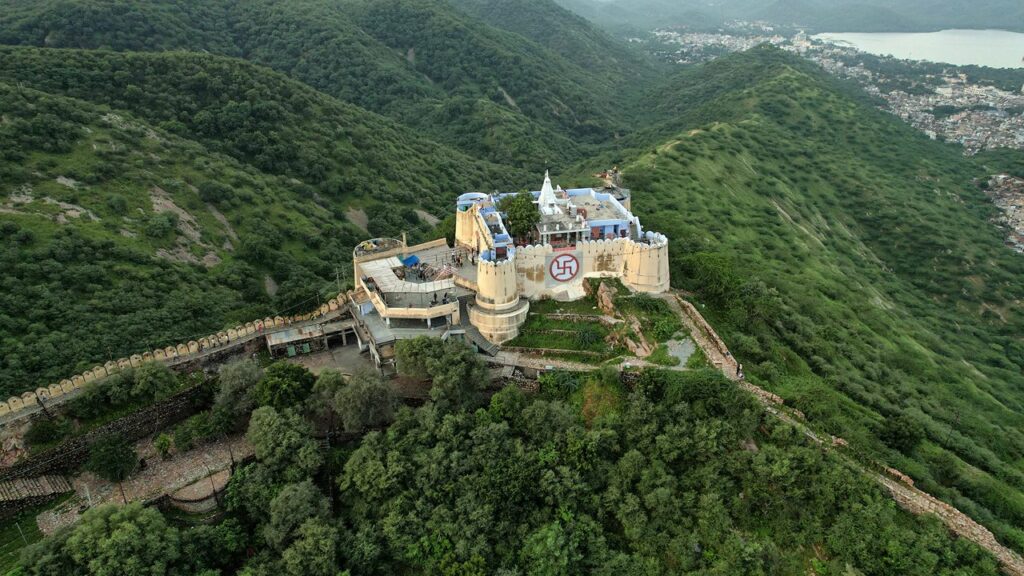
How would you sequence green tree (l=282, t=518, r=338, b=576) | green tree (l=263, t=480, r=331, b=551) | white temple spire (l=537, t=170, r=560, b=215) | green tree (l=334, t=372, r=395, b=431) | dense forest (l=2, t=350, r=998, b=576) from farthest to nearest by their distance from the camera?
white temple spire (l=537, t=170, r=560, b=215) < green tree (l=334, t=372, r=395, b=431) < green tree (l=263, t=480, r=331, b=551) < green tree (l=282, t=518, r=338, b=576) < dense forest (l=2, t=350, r=998, b=576)

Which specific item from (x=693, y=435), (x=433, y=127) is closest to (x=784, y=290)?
(x=693, y=435)

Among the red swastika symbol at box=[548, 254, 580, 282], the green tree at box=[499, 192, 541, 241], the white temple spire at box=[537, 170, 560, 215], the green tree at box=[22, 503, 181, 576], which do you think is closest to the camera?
the green tree at box=[22, 503, 181, 576]

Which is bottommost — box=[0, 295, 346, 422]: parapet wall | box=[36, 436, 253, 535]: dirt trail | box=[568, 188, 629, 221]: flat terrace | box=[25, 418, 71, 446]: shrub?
box=[36, 436, 253, 535]: dirt trail

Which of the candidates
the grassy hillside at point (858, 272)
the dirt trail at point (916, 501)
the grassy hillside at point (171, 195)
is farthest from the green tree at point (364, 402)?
the grassy hillside at point (858, 272)

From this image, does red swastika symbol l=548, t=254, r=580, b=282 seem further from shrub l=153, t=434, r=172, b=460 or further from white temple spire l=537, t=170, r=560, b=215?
shrub l=153, t=434, r=172, b=460

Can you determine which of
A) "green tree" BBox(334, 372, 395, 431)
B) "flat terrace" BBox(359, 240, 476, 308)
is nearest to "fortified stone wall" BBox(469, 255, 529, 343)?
→ "flat terrace" BBox(359, 240, 476, 308)

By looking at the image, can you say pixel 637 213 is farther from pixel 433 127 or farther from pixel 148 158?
pixel 433 127
